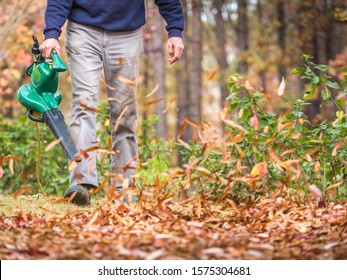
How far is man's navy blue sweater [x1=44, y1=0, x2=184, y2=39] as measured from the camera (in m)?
4.74

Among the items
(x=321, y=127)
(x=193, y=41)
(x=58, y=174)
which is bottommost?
(x=58, y=174)

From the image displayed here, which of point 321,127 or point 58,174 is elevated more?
point 321,127

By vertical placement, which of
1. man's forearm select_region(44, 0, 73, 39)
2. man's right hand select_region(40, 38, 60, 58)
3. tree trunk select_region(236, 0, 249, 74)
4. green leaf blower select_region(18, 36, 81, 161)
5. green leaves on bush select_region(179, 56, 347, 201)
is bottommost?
green leaves on bush select_region(179, 56, 347, 201)

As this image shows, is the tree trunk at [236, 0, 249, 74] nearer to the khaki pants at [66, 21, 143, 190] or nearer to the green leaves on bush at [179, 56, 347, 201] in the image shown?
the khaki pants at [66, 21, 143, 190]

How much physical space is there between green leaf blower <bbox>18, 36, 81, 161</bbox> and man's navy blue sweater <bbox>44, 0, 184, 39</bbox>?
0.34m

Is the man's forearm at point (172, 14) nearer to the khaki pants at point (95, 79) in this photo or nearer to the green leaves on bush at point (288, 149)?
the khaki pants at point (95, 79)

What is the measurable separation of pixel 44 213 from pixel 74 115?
3.05 feet

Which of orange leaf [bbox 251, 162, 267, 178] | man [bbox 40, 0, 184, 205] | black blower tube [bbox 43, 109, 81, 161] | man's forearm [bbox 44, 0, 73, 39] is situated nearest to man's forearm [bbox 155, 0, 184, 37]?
man [bbox 40, 0, 184, 205]

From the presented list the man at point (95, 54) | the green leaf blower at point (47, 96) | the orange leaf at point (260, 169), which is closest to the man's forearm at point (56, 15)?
the man at point (95, 54)

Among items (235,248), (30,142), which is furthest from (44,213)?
(30,142)

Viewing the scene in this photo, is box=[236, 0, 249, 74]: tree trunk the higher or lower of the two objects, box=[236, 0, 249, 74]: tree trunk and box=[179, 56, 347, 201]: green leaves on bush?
the higher

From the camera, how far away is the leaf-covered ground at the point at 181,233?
290cm

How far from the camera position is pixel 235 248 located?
293cm

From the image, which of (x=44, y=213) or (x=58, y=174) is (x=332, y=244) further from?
(x=58, y=174)
